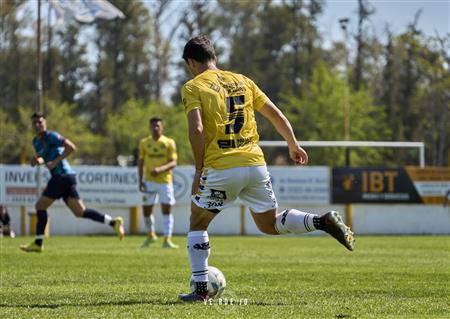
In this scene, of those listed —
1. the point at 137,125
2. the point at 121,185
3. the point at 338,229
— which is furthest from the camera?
the point at 137,125

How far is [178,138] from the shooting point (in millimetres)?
50969

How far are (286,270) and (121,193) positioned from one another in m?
15.6

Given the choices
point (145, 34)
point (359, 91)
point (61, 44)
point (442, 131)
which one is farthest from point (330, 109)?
point (61, 44)

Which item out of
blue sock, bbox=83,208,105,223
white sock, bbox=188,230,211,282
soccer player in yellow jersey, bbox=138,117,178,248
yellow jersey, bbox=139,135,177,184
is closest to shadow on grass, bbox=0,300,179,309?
white sock, bbox=188,230,211,282

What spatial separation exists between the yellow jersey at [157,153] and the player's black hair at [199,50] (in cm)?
1052

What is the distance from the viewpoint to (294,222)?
7.83 m

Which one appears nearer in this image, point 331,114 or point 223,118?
point 223,118

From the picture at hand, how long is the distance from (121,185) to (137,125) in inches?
986

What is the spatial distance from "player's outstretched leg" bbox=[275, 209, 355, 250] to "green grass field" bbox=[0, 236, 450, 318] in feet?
1.75

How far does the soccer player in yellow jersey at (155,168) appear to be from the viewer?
18.0 metres

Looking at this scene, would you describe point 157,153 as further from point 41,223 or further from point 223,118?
point 223,118

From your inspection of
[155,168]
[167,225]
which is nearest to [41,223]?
[167,225]

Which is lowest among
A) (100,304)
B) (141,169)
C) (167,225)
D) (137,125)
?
(167,225)

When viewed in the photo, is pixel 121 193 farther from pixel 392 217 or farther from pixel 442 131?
pixel 442 131
